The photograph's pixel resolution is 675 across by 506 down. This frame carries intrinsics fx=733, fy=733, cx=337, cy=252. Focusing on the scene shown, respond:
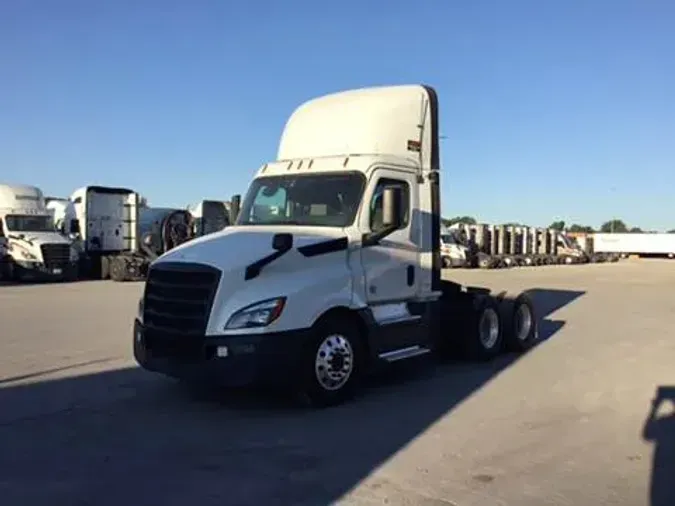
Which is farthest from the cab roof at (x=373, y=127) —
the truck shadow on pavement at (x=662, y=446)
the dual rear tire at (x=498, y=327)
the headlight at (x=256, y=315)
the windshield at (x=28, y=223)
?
the windshield at (x=28, y=223)

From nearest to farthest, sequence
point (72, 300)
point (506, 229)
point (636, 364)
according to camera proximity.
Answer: point (636, 364), point (72, 300), point (506, 229)

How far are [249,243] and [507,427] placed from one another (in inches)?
130

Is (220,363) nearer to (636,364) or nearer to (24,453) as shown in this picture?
(24,453)

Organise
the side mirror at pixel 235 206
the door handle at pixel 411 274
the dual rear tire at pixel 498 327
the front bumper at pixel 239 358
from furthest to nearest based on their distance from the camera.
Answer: the dual rear tire at pixel 498 327
the side mirror at pixel 235 206
the door handle at pixel 411 274
the front bumper at pixel 239 358

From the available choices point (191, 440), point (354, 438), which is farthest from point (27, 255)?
point (354, 438)

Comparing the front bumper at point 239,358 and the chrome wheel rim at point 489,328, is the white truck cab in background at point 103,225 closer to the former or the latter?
the chrome wheel rim at point 489,328

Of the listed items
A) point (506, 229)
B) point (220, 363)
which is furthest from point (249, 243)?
point (506, 229)

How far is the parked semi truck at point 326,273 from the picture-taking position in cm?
740

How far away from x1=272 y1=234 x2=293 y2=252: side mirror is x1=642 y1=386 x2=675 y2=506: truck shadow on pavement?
3960 mm

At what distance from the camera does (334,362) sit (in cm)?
797

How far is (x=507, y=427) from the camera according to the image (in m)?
7.29

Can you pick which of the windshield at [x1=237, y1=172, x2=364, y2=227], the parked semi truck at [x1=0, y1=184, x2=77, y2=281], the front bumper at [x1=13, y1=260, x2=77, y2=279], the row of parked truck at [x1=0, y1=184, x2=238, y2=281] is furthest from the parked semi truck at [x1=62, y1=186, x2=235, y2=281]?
the windshield at [x1=237, y1=172, x2=364, y2=227]

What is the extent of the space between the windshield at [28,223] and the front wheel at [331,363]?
24198 mm

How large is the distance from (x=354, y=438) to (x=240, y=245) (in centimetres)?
246
